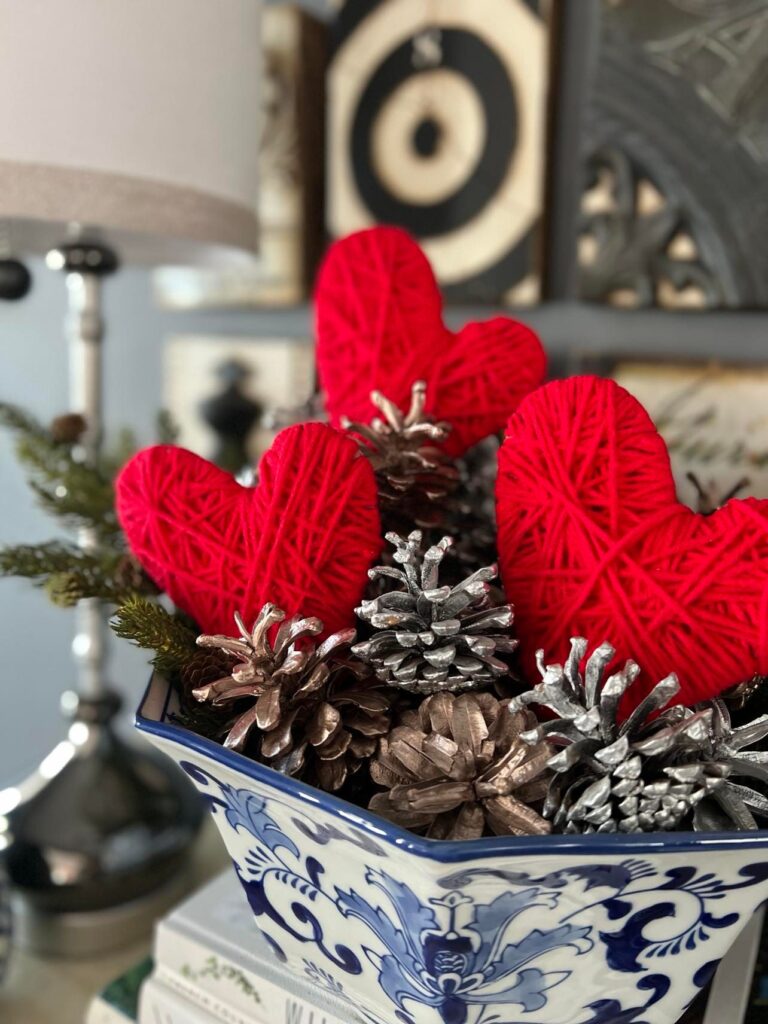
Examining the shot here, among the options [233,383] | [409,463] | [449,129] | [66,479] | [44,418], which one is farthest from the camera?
[44,418]

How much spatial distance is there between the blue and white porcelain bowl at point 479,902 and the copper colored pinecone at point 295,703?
0.02 meters

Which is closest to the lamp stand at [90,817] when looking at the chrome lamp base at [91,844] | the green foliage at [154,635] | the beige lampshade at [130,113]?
the chrome lamp base at [91,844]

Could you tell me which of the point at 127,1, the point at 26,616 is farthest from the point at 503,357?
the point at 26,616

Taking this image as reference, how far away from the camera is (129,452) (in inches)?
22.2

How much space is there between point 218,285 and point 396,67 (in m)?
0.26

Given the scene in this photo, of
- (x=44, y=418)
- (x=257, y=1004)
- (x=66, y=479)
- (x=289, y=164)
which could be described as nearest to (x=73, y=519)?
(x=66, y=479)

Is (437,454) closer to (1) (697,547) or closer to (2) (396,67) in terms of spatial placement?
(1) (697,547)

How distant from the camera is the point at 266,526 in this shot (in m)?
0.28

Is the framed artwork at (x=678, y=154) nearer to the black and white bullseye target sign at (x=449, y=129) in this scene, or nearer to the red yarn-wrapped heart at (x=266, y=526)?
the black and white bullseye target sign at (x=449, y=129)

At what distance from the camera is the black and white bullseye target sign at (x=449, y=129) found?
1.96 feet

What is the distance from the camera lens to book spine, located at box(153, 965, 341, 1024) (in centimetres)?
33

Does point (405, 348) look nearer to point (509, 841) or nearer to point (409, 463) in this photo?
point (409, 463)

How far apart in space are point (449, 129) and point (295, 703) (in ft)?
1.71

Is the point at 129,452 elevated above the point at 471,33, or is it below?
below
